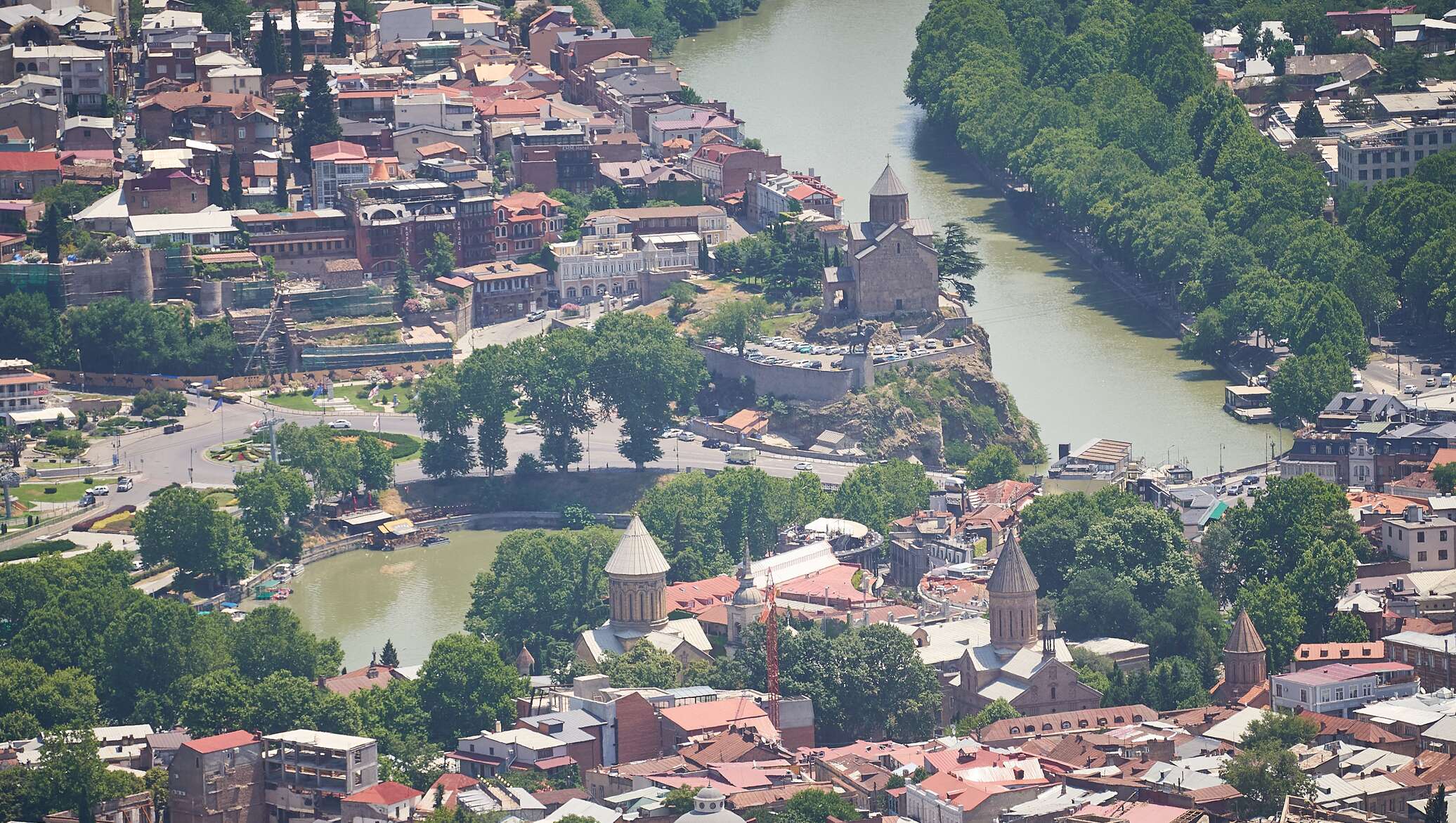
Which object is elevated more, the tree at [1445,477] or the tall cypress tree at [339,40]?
the tall cypress tree at [339,40]

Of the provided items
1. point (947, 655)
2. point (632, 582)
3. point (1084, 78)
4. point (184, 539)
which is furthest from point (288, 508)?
point (1084, 78)

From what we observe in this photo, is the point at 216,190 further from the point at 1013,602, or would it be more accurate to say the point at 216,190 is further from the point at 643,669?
the point at 1013,602

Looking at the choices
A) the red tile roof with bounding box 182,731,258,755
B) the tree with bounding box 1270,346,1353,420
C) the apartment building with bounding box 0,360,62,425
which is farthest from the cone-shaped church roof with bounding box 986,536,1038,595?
the apartment building with bounding box 0,360,62,425

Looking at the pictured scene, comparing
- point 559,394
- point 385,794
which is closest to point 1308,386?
point 559,394

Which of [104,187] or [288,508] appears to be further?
[104,187]

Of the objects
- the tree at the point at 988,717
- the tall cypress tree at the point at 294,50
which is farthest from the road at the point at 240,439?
the tall cypress tree at the point at 294,50

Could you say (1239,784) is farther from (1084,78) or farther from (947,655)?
(1084,78)

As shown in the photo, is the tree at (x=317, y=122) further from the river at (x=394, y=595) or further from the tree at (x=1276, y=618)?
the tree at (x=1276, y=618)
